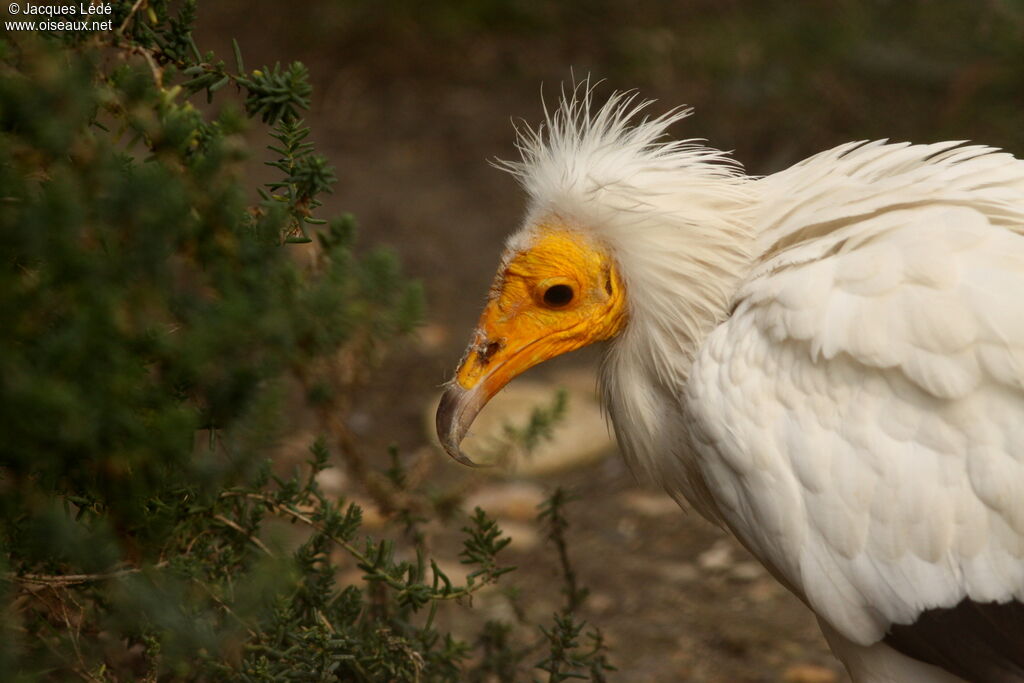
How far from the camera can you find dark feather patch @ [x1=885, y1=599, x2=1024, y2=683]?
265cm

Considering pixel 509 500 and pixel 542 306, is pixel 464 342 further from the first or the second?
pixel 542 306

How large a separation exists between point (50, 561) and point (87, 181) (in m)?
0.92

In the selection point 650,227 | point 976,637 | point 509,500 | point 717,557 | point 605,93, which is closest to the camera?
point 976,637

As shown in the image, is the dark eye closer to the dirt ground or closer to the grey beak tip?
the grey beak tip

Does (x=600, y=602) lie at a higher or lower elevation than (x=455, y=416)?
lower

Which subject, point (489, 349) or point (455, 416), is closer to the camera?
point (455, 416)

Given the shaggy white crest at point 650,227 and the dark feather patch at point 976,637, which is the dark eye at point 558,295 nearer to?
the shaggy white crest at point 650,227

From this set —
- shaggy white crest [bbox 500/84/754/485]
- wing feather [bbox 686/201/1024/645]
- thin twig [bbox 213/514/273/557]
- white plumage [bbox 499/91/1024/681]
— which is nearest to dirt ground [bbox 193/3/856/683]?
shaggy white crest [bbox 500/84/754/485]

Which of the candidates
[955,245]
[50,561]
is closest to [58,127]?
[50,561]

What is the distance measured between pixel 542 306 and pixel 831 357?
0.87 meters

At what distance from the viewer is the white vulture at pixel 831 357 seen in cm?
263

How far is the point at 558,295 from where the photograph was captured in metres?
3.22

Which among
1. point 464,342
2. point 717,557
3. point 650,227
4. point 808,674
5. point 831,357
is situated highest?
point 650,227

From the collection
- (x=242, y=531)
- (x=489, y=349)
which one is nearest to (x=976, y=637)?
(x=489, y=349)
